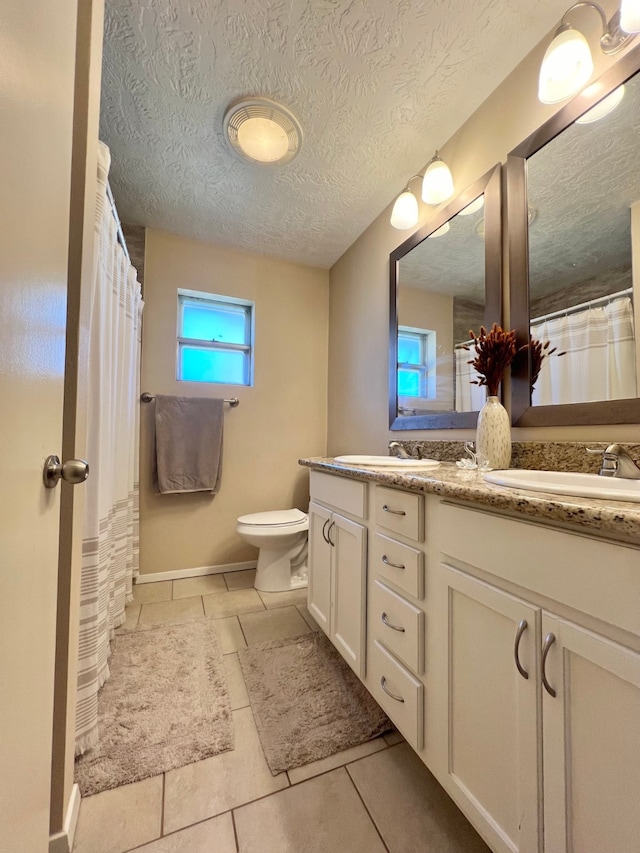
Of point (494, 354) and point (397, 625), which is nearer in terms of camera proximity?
point (397, 625)

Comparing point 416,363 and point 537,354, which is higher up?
point 416,363

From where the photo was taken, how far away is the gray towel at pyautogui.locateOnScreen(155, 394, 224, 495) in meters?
2.18

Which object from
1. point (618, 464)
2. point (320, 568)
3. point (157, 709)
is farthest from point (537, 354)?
point (157, 709)

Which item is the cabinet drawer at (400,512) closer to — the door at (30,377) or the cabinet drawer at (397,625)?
the cabinet drawer at (397,625)

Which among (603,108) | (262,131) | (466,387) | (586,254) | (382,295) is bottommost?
(466,387)

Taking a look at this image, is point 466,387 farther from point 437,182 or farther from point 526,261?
point 437,182

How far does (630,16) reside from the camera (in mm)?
857

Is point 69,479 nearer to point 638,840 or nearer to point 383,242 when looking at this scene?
point 638,840

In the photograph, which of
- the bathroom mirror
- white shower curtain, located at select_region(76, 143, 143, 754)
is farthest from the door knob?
the bathroom mirror

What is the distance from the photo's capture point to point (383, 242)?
2.00m

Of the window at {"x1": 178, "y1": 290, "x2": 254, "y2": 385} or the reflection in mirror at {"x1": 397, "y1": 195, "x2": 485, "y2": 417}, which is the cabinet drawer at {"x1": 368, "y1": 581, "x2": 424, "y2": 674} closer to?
the reflection in mirror at {"x1": 397, "y1": 195, "x2": 485, "y2": 417}

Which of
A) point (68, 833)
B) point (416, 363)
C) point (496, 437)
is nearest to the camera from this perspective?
point (68, 833)

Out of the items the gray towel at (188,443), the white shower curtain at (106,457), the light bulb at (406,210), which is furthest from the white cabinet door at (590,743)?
the gray towel at (188,443)

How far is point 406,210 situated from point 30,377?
172cm
